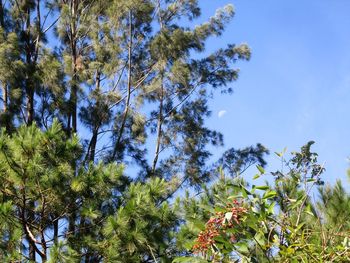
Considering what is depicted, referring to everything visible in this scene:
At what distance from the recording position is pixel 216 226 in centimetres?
139

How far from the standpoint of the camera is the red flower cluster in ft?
4.49

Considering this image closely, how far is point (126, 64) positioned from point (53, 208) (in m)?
3.58

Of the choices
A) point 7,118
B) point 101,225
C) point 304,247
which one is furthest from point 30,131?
point 304,247

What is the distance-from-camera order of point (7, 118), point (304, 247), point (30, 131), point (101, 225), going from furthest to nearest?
1. point (7, 118)
2. point (101, 225)
3. point (30, 131)
4. point (304, 247)

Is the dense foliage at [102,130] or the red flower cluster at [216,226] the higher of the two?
the dense foliage at [102,130]

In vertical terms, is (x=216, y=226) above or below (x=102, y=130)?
below

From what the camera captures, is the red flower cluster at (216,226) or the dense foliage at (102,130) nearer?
the red flower cluster at (216,226)

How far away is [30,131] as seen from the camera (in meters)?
5.13

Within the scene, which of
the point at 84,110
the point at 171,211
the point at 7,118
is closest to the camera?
the point at 171,211

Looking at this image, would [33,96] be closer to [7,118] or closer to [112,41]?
[7,118]

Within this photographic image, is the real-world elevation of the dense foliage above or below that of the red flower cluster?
above

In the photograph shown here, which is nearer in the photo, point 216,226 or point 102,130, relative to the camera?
point 216,226

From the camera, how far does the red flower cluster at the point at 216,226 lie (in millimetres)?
1368

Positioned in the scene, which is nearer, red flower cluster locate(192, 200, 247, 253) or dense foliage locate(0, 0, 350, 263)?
red flower cluster locate(192, 200, 247, 253)
